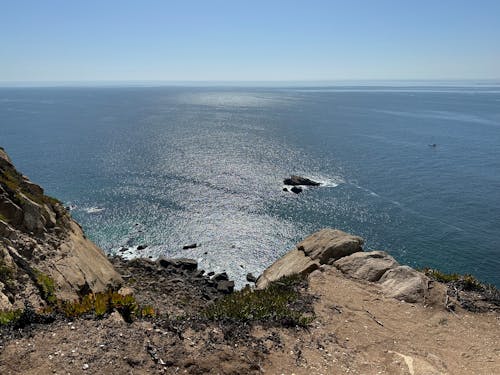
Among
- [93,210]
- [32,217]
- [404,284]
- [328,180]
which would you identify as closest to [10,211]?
[32,217]

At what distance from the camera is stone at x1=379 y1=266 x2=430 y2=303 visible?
22.2m

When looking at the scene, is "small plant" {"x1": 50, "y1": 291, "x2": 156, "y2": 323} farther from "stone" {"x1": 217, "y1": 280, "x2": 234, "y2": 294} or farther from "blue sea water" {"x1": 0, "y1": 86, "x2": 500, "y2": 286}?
"blue sea water" {"x1": 0, "y1": 86, "x2": 500, "y2": 286}

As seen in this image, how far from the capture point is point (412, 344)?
17.6m

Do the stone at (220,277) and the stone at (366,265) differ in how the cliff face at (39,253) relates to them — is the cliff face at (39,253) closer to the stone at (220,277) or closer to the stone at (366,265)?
the stone at (220,277)

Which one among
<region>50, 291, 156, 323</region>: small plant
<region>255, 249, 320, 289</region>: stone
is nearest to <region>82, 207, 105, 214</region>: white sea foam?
<region>255, 249, 320, 289</region>: stone

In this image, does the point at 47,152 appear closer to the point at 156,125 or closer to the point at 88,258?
the point at 156,125

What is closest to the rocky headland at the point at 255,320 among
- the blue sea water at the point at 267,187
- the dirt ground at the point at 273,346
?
the dirt ground at the point at 273,346

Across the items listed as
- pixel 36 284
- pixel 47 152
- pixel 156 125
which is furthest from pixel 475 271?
pixel 156 125

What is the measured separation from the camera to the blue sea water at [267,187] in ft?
186

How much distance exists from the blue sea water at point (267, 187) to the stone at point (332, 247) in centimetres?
2085

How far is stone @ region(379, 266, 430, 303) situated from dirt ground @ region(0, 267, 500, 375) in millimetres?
1485

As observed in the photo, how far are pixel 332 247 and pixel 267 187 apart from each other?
174 ft

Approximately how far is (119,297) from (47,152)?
105 metres

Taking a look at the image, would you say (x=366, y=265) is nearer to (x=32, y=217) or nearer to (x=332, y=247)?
(x=332, y=247)
